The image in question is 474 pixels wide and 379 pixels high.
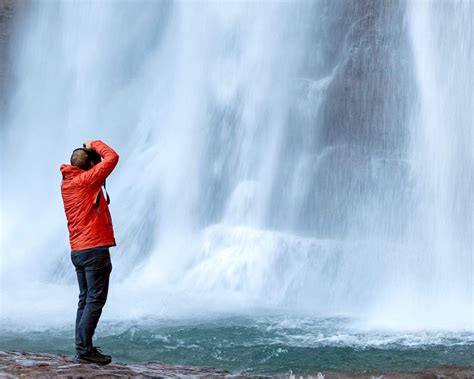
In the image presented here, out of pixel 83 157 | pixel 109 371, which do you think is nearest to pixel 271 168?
pixel 83 157

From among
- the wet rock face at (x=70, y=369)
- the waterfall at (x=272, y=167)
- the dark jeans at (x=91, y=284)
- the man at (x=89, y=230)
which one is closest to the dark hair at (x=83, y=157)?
the man at (x=89, y=230)

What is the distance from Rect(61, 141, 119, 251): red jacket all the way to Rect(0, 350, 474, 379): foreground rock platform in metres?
0.98

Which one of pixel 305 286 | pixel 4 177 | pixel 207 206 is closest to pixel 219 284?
pixel 305 286

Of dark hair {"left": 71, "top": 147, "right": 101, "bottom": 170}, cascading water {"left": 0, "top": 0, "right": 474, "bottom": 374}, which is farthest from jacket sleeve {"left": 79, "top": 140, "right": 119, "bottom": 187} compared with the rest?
cascading water {"left": 0, "top": 0, "right": 474, "bottom": 374}

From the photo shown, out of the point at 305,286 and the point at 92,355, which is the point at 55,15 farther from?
the point at 92,355

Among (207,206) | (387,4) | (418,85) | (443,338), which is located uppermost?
(387,4)

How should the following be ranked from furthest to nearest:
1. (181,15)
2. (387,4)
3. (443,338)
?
(181,15) → (387,4) → (443,338)

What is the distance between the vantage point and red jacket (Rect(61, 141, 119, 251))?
609 centimetres

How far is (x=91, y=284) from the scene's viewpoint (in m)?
6.14

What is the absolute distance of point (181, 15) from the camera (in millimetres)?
21812

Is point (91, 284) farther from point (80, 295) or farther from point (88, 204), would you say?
point (88, 204)

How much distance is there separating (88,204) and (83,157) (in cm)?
41

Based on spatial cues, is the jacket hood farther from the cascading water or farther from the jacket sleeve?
the cascading water

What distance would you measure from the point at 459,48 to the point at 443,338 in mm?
9120
